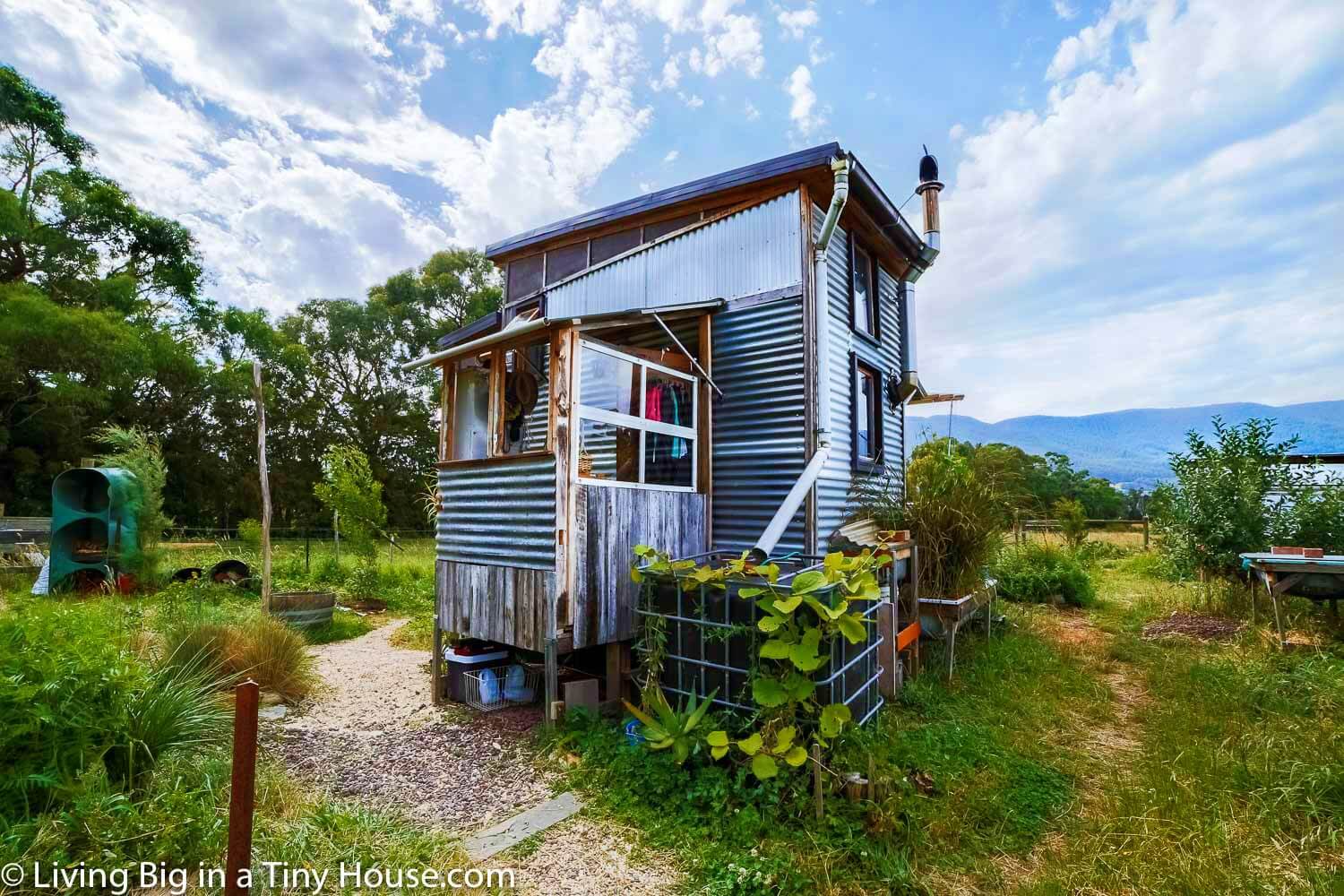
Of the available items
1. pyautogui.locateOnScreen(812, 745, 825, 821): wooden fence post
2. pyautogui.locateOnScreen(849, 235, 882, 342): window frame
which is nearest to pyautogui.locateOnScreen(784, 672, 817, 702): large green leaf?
pyautogui.locateOnScreen(812, 745, 825, 821): wooden fence post

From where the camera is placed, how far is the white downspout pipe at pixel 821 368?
19.5 feet

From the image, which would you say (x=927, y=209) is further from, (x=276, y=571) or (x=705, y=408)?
(x=276, y=571)

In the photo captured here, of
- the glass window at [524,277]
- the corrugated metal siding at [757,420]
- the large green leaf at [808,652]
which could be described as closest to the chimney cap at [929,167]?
the corrugated metal siding at [757,420]

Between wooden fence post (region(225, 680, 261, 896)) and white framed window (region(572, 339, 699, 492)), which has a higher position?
white framed window (region(572, 339, 699, 492))

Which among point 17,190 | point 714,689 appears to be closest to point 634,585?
point 714,689

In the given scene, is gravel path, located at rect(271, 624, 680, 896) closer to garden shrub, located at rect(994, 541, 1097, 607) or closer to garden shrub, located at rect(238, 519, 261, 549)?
garden shrub, located at rect(994, 541, 1097, 607)

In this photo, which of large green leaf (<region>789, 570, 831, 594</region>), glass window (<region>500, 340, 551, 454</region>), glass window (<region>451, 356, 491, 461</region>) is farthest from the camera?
glass window (<region>500, 340, 551, 454</region>)

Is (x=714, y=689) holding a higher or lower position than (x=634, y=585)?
lower

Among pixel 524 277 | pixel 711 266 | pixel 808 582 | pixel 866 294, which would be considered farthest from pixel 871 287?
pixel 808 582

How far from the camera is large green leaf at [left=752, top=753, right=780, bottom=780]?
335 centimetres

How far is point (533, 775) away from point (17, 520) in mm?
18332

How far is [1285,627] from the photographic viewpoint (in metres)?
7.38

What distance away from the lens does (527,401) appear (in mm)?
7078

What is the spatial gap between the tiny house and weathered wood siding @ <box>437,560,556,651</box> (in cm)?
→ 2
